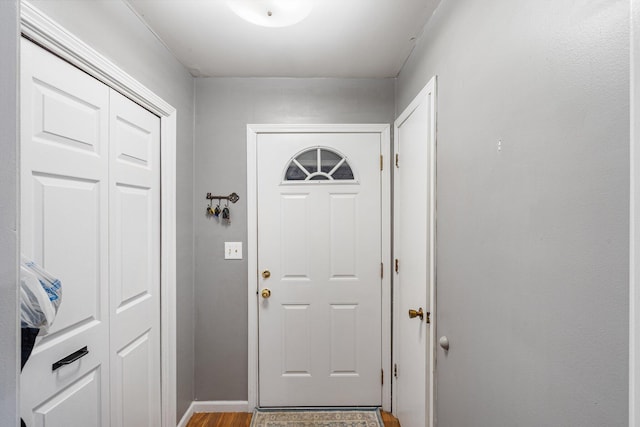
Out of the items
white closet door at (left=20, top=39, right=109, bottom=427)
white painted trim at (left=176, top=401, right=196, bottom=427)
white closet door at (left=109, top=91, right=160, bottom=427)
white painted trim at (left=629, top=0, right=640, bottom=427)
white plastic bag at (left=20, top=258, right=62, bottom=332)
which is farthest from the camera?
white painted trim at (left=176, top=401, right=196, bottom=427)

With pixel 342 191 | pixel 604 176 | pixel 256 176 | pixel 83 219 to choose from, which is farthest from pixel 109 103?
pixel 604 176

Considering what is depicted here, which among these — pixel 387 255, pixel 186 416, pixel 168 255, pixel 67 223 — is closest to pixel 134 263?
pixel 168 255

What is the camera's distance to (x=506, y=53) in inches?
37.5

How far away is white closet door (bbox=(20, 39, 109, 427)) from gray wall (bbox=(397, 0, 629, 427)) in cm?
143

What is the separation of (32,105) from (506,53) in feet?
4.82

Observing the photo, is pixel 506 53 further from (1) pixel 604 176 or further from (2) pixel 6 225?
(2) pixel 6 225

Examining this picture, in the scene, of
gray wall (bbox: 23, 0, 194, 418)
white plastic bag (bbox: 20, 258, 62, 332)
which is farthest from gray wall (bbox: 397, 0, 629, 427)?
gray wall (bbox: 23, 0, 194, 418)

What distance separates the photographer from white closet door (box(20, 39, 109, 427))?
104cm

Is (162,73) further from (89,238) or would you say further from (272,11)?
(89,238)

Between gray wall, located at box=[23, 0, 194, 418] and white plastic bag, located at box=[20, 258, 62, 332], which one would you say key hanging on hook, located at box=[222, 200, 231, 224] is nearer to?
gray wall, located at box=[23, 0, 194, 418]

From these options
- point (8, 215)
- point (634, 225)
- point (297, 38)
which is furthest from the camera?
point (297, 38)

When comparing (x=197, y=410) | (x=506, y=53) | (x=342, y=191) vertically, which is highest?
(x=506, y=53)

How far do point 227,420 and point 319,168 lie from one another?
1801 mm

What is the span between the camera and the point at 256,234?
7.44 ft
